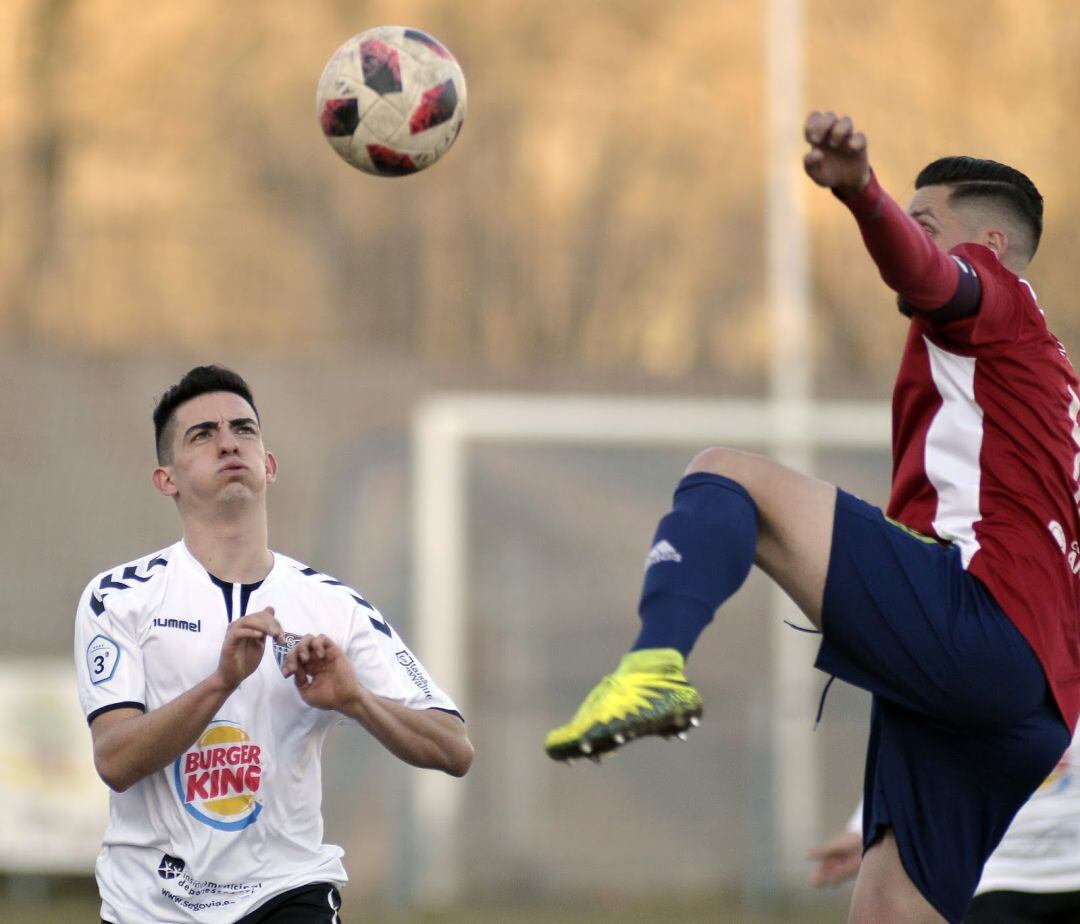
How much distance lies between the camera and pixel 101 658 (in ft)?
16.4

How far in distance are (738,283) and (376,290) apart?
4196 mm

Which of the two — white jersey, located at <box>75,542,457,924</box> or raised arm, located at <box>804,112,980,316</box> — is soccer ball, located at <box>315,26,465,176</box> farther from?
raised arm, located at <box>804,112,980,316</box>

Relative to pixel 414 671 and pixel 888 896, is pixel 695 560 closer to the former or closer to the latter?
pixel 888 896

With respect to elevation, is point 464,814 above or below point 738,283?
below

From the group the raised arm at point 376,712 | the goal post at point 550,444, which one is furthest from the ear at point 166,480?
the goal post at point 550,444

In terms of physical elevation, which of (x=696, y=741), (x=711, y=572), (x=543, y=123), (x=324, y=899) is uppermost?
(x=543, y=123)

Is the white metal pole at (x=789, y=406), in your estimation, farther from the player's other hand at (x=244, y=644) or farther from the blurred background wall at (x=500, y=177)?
the player's other hand at (x=244, y=644)

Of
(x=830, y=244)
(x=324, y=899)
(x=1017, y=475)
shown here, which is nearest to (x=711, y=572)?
(x=1017, y=475)

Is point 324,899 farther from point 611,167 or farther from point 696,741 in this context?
point 611,167

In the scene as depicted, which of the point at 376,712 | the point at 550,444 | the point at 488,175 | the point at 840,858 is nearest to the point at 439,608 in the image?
the point at 550,444

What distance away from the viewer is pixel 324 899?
5.02 m

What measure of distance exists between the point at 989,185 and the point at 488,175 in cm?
1686

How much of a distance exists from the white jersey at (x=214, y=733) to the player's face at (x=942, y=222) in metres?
1.84

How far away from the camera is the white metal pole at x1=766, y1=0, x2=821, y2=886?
1431cm
